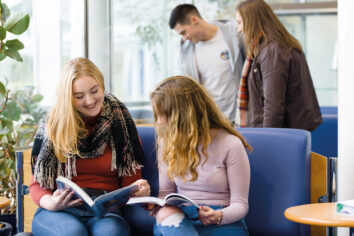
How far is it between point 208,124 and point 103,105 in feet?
1.94

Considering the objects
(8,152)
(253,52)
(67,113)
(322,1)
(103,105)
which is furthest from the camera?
(322,1)

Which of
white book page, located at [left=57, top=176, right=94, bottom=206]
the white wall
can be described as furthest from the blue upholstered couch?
white book page, located at [left=57, top=176, right=94, bottom=206]

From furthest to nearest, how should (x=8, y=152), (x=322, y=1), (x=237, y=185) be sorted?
(x=322, y=1)
(x=8, y=152)
(x=237, y=185)

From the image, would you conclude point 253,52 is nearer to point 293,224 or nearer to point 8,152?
point 293,224

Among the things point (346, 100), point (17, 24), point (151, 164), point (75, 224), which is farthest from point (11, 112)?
point (346, 100)

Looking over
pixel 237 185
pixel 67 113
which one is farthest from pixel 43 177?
pixel 237 185

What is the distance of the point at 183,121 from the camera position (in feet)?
7.20

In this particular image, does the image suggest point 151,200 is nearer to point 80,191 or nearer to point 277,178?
point 80,191

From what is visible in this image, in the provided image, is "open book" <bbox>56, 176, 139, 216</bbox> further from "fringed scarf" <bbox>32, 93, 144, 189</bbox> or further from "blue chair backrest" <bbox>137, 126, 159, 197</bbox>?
"blue chair backrest" <bbox>137, 126, 159, 197</bbox>

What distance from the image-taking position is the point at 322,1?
16.0ft

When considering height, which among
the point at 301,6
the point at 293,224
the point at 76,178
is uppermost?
the point at 301,6

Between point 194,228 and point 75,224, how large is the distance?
52 cm

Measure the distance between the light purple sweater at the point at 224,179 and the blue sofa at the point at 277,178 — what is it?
0.91 feet

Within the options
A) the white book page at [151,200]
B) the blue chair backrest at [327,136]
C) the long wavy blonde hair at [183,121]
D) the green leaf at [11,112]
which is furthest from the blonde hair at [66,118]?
the blue chair backrest at [327,136]
